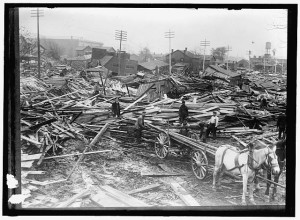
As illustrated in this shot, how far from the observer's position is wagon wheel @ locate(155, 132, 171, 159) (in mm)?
3820

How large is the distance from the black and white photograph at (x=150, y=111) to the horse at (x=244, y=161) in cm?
1

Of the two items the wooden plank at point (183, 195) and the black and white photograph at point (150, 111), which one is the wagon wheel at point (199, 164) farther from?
the wooden plank at point (183, 195)

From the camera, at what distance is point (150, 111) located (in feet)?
12.7

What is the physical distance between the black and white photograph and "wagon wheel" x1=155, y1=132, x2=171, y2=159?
0.04 ft

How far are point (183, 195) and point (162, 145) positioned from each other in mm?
663

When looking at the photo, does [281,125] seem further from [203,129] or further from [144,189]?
[144,189]

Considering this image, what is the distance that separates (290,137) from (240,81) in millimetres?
931

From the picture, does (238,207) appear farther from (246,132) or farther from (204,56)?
(204,56)

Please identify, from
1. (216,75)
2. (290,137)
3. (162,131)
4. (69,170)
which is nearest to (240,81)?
(216,75)

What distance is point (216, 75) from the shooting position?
3945 millimetres

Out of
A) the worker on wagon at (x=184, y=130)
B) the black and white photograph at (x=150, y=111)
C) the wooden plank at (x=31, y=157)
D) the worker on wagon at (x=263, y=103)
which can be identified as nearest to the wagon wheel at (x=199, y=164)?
the black and white photograph at (x=150, y=111)

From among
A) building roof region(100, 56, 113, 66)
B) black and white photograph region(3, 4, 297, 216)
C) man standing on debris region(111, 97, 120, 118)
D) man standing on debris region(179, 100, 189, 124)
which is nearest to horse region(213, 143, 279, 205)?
black and white photograph region(3, 4, 297, 216)

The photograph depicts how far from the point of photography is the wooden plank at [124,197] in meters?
3.72

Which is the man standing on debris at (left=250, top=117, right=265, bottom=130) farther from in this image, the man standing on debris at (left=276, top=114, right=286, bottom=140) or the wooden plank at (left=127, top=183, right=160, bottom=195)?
the wooden plank at (left=127, top=183, right=160, bottom=195)
